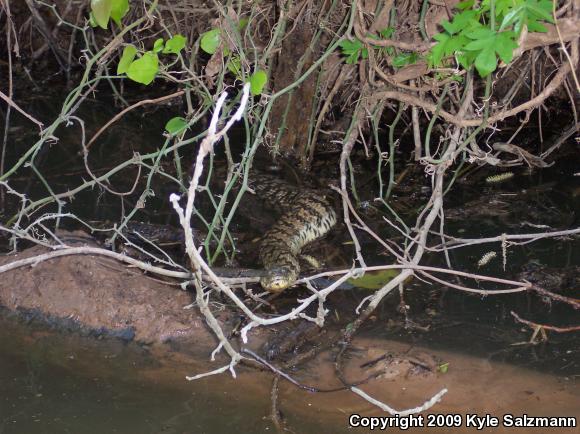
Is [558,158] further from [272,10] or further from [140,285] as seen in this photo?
[140,285]

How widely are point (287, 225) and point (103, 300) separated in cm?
179

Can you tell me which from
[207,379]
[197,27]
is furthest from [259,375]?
[197,27]

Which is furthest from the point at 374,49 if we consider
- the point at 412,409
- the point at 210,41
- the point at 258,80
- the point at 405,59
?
the point at 412,409

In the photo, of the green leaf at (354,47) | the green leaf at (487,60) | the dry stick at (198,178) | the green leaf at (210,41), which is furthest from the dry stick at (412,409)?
the green leaf at (354,47)

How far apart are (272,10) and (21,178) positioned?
250 centimetres

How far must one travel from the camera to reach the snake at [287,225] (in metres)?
4.70

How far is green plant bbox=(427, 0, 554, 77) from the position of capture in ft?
10.7

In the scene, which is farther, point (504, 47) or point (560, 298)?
point (560, 298)

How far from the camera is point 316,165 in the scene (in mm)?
6988

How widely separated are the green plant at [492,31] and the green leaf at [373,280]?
1.40 metres

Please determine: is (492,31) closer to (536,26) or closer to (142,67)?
(536,26)

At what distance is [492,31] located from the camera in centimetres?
→ 339

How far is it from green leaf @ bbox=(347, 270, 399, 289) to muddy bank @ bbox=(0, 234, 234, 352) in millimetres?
860

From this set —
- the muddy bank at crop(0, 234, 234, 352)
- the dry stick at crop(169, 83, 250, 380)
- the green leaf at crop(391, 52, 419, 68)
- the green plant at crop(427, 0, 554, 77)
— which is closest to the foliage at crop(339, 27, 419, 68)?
the green leaf at crop(391, 52, 419, 68)
